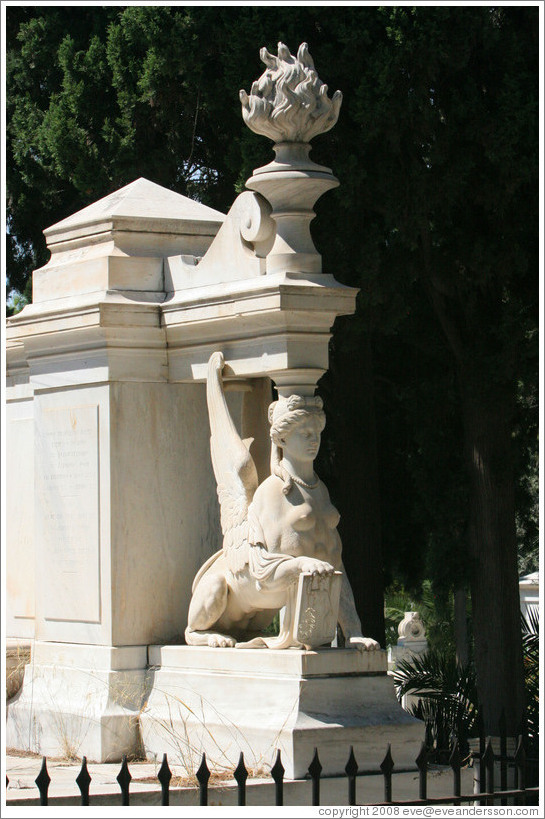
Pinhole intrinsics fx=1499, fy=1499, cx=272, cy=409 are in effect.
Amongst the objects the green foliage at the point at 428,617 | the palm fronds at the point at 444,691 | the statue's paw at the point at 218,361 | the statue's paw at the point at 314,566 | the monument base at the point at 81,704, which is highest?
the statue's paw at the point at 218,361

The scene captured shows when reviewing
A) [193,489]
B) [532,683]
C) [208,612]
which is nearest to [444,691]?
[532,683]

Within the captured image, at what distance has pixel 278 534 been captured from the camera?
7.12 m

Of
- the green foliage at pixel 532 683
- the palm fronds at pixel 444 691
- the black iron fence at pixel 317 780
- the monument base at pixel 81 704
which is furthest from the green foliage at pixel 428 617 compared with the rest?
the black iron fence at pixel 317 780

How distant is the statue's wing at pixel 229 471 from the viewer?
7.42 metres

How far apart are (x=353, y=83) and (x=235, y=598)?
639cm

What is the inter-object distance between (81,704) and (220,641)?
1004mm

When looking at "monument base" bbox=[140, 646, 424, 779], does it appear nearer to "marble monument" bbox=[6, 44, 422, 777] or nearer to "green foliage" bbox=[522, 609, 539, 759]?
"marble monument" bbox=[6, 44, 422, 777]

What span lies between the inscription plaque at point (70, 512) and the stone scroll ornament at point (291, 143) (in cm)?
157

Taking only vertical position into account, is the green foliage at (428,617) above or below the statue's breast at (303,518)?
below

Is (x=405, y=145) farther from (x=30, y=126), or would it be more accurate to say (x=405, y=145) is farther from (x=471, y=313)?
(x=30, y=126)

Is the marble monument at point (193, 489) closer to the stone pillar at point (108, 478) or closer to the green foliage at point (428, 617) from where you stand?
the stone pillar at point (108, 478)

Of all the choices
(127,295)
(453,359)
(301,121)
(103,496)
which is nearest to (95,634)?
(103,496)

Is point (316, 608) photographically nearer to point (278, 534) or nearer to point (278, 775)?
point (278, 534)

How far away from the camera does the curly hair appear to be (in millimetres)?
7121
